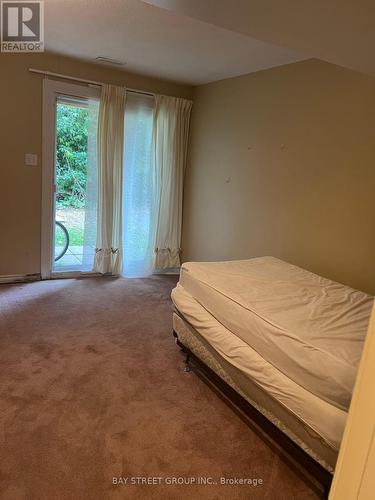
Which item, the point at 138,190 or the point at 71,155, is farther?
the point at 138,190

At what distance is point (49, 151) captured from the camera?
389 centimetres

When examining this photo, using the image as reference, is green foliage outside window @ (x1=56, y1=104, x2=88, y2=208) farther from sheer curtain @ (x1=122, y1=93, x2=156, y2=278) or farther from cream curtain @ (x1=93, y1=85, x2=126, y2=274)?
sheer curtain @ (x1=122, y1=93, x2=156, y2=278)

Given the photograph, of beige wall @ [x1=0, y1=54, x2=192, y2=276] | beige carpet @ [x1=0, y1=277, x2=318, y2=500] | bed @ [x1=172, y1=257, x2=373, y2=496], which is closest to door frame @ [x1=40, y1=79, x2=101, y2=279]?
beige wall @ [x1=0, y1=54, x2=192, y2=276]

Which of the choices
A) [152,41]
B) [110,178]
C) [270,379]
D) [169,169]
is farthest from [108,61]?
[270,379]

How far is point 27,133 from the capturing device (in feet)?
12.3

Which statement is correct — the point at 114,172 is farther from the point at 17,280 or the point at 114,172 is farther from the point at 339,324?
the point at 339,324

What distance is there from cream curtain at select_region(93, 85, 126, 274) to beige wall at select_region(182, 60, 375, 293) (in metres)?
0.97

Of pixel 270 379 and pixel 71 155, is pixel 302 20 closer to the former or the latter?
pixel 270 379

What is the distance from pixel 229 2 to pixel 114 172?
2.82 metres

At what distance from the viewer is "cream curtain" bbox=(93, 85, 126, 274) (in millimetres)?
4000

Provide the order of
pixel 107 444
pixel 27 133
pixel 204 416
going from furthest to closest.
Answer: pixel 27 133 → pixel 204 416 → pixel 107 444

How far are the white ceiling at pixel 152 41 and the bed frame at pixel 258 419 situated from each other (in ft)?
7.51

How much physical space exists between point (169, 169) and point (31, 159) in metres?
1.59

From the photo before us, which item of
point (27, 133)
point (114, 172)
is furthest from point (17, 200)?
point (114, 172)
